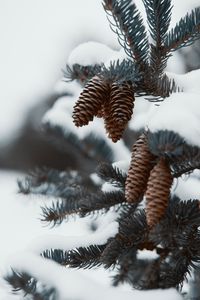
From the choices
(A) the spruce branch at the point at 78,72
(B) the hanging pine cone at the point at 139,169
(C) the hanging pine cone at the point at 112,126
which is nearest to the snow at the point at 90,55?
(A) the spruce branch at the point at 78,72

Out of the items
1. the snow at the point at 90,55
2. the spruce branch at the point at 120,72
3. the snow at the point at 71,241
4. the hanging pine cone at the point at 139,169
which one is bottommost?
the snow at the point at 71,241

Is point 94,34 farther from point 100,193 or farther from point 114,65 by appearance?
point 114,65

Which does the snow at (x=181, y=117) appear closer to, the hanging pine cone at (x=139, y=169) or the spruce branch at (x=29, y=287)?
the hanging pine cone at (x=139, y=169)

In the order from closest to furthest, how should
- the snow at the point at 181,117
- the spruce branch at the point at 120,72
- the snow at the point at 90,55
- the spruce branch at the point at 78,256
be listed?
1. the snow at the point at 181,117
2. the spruce branch at the point at 120,72
3. the spruce branch at the point at 78,256
4. the snow at the point at 90,55

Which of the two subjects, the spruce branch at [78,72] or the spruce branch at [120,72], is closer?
the spruce branch at [120,72]

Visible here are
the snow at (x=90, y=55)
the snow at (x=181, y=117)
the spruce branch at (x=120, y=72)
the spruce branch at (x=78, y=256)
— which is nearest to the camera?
the snow at (x=181, y=117)

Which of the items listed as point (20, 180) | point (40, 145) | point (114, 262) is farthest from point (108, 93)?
point (40, 145)

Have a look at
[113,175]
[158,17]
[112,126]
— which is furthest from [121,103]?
[113,175]

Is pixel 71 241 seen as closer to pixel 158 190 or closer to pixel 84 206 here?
pixel 84 206
